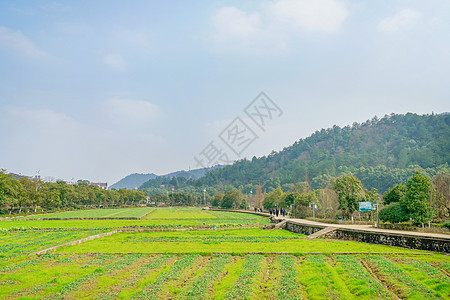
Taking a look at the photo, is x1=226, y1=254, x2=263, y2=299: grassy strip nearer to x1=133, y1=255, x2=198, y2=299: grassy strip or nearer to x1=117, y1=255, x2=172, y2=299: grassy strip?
x1=133, y1=255, x2=198, y2=299: grassy strip

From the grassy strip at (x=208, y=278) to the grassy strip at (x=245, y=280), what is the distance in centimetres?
99

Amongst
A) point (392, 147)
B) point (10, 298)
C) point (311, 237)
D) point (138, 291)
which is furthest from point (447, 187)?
point (392, 147)

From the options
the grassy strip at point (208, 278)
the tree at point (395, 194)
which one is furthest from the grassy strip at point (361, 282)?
the tree at point (395, 194)

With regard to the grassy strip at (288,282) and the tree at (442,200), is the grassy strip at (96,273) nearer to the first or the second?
the grassy strip at (288,282)

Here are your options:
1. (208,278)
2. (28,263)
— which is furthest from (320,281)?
(28,263)

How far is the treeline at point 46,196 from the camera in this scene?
6409cm

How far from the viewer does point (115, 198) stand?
4754 inches

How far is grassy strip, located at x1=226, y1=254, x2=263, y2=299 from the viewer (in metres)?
11.8

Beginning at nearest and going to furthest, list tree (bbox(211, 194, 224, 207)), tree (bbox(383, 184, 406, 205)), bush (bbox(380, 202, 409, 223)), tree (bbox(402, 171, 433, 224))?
1. tree (bbox(402, 171, 433, 224))
2. bush (bbox(380, 202, 409, 223))
3. tree (bbox(383, 184, 406, 205))
4. tree (bbox(211, 194, 224, 207))

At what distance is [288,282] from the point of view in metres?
13.4

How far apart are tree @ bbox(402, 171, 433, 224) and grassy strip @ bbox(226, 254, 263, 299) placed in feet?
52.0

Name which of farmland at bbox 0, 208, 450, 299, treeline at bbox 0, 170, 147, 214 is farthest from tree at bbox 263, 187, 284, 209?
treeline at bbox 0, 170, 147, 214

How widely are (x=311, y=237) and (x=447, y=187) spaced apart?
19.2 metres

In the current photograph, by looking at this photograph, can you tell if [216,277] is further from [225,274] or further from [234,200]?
[234,200]
